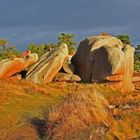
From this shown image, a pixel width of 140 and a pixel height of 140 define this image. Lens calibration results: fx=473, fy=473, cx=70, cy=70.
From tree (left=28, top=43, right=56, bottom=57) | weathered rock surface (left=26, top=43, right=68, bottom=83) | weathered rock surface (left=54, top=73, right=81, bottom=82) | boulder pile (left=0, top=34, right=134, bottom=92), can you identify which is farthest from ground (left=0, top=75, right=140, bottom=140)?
tree (left=28, top=43, right=56, bottom=57)

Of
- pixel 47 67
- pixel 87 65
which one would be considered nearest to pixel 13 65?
pixel 47 67

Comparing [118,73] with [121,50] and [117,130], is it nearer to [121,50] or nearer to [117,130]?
[121,50]

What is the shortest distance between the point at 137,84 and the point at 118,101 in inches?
612

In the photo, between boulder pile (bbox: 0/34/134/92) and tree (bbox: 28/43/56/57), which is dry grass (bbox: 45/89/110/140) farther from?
tree (bbox: 28/43/56/57)

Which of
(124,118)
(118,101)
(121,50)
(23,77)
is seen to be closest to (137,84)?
(121,50)

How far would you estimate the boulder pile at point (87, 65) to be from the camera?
35312 mm

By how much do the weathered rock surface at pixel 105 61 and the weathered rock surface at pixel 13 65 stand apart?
412cm

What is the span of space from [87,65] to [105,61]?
2.28 m

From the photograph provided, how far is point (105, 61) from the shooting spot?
3609 cm

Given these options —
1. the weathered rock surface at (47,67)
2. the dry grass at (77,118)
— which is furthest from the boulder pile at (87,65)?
the dry grass at (77,118)

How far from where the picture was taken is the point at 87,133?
1747cm

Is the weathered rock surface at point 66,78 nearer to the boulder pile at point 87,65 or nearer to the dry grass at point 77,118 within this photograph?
the boulder pile at point 87,65

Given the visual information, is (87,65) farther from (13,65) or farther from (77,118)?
(77,118)

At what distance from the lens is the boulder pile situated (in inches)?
1390
